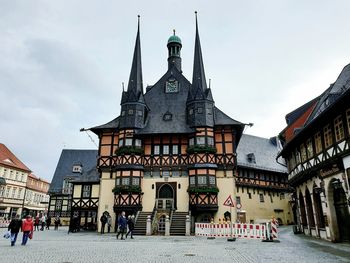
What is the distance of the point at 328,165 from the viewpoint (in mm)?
16828

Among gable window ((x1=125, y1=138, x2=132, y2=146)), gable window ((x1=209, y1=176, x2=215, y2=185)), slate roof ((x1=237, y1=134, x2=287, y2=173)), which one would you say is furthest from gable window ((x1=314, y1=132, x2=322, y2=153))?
slate roof ((x1=237, y1=134, x2=287, y2=173))

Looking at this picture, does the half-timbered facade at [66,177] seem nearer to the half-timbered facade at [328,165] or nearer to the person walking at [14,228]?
the person walking at [14,228]

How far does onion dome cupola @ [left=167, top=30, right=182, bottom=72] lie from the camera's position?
144 feet

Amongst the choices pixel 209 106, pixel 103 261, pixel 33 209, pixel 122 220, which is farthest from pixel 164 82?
pixel 33 209

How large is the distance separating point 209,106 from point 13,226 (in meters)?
22.0

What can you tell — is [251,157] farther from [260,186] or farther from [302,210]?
[302,210]

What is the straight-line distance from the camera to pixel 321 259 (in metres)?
10.3

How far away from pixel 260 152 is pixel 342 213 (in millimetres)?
34140

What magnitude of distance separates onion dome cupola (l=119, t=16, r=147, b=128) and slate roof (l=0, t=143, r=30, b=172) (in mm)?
31345

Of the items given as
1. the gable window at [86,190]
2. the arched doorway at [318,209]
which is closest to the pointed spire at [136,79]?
the gable window at [86,190]

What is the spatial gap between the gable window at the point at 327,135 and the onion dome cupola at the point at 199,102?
14412 mm

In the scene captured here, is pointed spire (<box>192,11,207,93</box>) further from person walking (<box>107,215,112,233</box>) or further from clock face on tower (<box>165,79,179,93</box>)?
person walking (<box>107,215,112,233</box>)

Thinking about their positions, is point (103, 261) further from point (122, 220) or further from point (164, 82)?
point (164, 82)

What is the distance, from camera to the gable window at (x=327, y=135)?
55.2 feet
